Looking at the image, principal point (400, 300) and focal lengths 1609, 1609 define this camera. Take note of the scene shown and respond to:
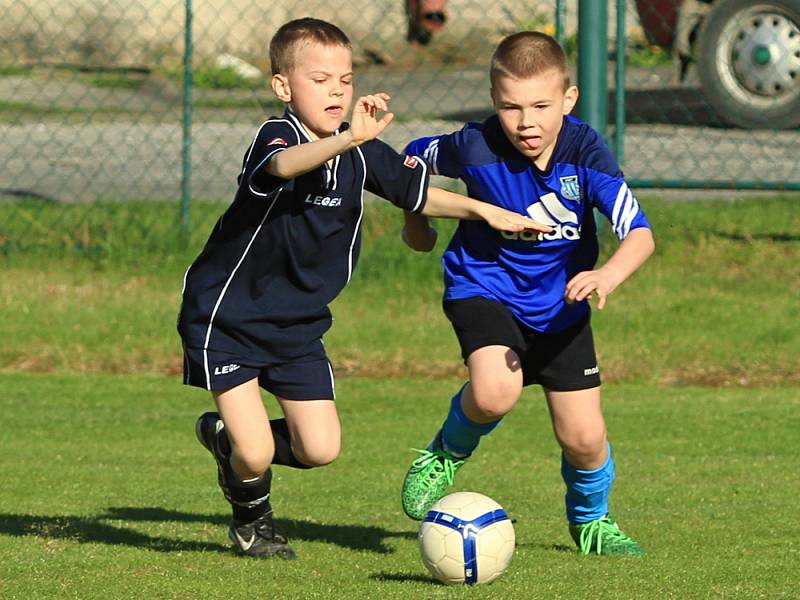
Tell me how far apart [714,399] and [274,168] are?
3.74 meters

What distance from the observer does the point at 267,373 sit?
194 inches

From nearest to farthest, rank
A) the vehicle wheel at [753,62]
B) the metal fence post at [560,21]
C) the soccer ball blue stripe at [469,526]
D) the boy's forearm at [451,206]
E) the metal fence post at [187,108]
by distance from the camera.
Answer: the soccer ball blue stripe at [469,526] < the boy's forearm at [451,206] < the metal fence post at [560,21] < the metal fence post at [187,108] < the vehicle wheel at [753,62]

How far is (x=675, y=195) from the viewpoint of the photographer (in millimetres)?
10734

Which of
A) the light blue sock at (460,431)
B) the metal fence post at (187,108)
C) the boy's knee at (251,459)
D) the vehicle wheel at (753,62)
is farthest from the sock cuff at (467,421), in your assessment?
the vehicle wheel at (753,62)

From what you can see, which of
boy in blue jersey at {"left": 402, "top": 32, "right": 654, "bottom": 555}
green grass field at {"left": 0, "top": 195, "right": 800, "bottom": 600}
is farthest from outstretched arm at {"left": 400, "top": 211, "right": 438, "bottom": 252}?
green grass field at {"left": 0, "top": 195, "right": 800, "bottom": 600}

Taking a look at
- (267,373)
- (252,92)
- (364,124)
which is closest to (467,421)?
(267,373)

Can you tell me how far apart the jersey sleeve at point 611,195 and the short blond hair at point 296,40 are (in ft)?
2.75

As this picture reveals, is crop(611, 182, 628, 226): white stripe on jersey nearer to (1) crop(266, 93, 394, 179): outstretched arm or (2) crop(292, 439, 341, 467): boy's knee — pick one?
(1) crop(266, 93, 394, 179): outstretched arm

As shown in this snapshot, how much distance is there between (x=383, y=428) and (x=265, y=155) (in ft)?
9.18

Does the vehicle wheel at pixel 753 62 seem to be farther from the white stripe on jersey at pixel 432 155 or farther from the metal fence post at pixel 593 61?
the white stripe on jersey at pixel 432 155

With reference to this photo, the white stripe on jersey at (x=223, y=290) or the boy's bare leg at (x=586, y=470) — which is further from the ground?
the white stripe on jersey at (x=223, y=290)

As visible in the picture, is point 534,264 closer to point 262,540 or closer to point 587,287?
point 587,287

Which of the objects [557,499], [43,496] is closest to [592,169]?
[557,499]

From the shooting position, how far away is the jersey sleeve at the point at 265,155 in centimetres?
462
